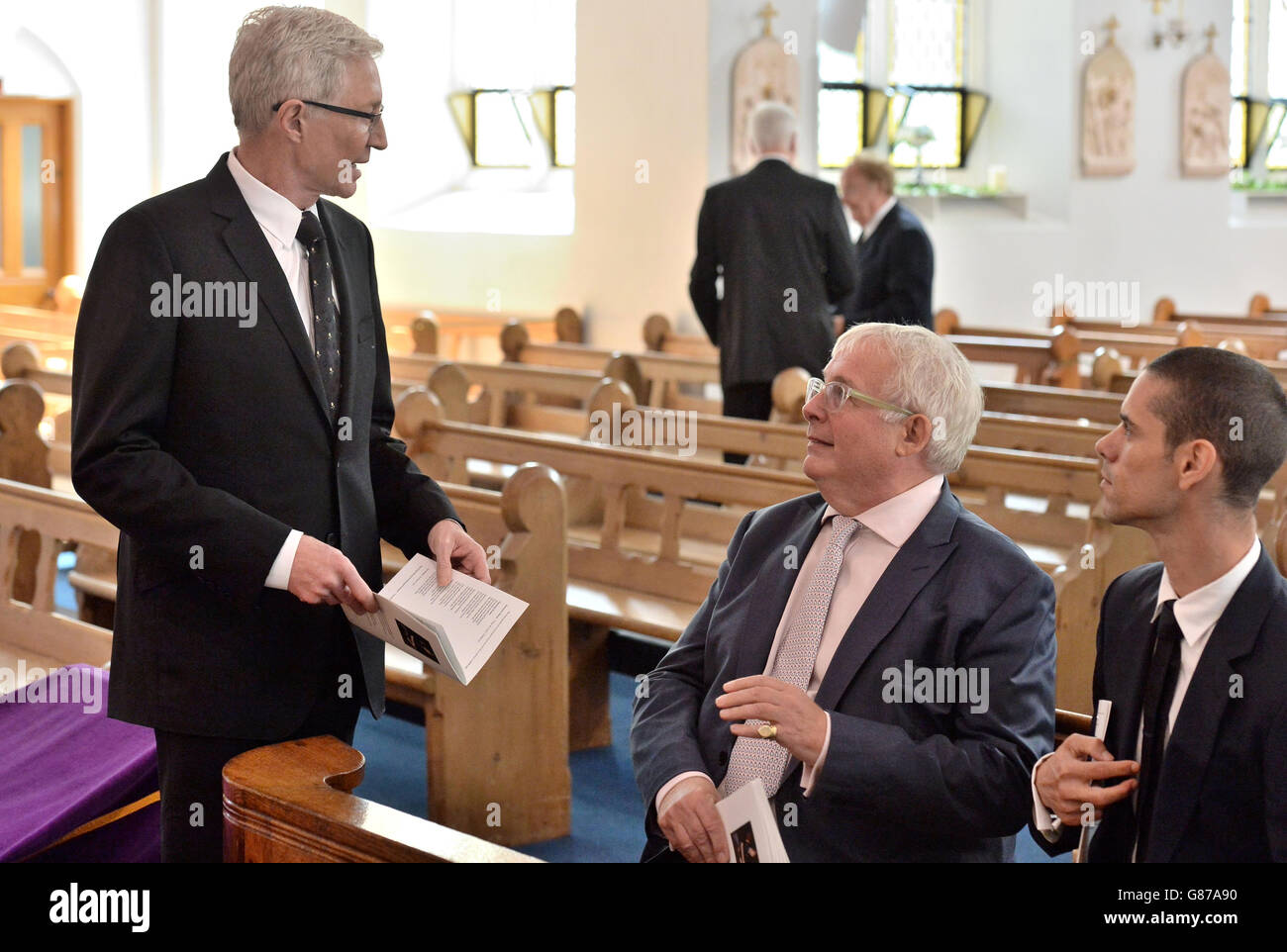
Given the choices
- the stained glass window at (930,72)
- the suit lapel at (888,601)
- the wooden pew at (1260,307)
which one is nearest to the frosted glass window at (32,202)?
the stained glass window at (930,72)

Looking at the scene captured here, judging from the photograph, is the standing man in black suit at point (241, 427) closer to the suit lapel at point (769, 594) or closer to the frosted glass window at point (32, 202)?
the suit lapel at point (769, 594)

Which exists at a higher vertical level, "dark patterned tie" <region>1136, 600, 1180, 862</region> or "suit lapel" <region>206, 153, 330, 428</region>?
"suit lapel" <region>206, 153, 330, 428</region>

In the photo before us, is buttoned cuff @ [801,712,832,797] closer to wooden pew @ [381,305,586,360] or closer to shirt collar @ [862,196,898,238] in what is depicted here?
shirt collar @ [862,196,898,238]

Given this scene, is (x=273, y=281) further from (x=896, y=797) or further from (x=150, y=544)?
(x=896, y=797)

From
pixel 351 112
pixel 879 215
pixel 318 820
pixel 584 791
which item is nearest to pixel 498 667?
pixel 584 791

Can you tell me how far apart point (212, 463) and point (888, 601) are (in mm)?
979

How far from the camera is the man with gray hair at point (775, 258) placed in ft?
20.1

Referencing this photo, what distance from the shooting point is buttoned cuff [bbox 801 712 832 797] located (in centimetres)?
203

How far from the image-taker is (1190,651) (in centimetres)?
189

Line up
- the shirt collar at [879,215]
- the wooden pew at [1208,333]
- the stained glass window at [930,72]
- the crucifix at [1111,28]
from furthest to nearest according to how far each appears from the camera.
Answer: the stained glass window at [930,72] < the crucifix at [1111,28] < the wooden pew at [1208,333] < the shirt collar at [879,215]

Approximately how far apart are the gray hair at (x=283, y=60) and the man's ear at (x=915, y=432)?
97 centimetres

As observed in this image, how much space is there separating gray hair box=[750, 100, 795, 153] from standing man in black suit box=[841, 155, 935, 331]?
392 millimetres

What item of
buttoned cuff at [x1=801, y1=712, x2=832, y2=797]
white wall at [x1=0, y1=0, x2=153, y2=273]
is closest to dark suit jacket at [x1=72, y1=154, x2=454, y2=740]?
buttoned cuff at [x1=801, y1=712, x2=832, y2=797]
